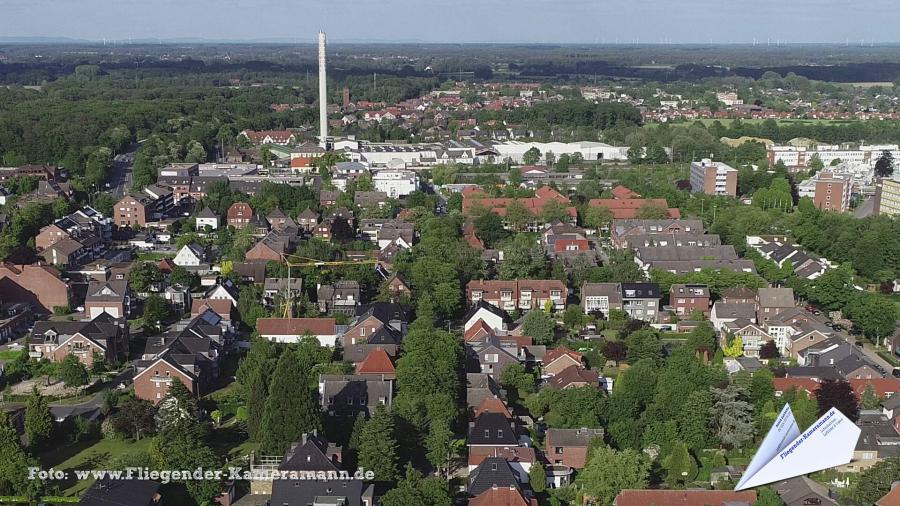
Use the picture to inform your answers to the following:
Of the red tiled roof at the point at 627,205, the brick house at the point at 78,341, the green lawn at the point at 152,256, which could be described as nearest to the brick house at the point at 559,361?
the brick house at the point at 78,341

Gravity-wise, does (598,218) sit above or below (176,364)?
above

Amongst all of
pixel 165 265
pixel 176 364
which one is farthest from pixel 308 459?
pixel 165 265

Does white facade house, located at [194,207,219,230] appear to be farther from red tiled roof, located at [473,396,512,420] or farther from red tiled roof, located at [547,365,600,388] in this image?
red tiled roof, located at [473,396,512,420]

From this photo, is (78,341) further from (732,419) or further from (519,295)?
(732,419)

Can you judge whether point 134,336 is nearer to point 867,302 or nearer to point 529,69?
point 867,302

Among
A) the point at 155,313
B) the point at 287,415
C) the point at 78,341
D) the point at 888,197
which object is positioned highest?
the point at 888,197

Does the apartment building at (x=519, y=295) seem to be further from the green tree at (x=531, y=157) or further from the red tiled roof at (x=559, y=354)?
the green tree at (x=531, y=157)
